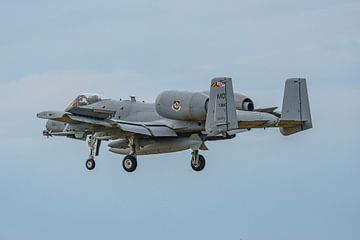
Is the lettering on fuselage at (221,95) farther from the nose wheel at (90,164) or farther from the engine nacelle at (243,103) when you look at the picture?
the nose wheel at (90,164)

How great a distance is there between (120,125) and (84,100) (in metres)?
3.62

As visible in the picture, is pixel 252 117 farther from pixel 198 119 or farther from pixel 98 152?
pixel 98 152

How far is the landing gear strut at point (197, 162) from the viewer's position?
3248 inches

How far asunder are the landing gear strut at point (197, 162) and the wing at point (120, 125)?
5.45 ft

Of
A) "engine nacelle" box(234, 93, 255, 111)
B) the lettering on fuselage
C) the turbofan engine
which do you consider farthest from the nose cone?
the lettering on fuselage

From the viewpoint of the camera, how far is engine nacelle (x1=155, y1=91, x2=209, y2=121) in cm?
7875

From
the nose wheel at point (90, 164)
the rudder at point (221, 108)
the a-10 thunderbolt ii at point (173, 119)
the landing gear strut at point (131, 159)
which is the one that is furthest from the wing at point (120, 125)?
the rudder at point (221, 108)

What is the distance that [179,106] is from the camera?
260 ft

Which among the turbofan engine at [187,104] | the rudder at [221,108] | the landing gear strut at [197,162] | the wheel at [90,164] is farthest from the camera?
the wheel at [90,164]

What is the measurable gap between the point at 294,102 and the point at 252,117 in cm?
198

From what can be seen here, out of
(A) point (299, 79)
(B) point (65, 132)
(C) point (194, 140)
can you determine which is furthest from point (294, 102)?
(B) point (65, 132)

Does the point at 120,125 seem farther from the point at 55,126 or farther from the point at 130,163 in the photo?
the point at 55,126

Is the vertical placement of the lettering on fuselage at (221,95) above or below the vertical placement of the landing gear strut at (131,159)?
above

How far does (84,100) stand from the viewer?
84062 mm
